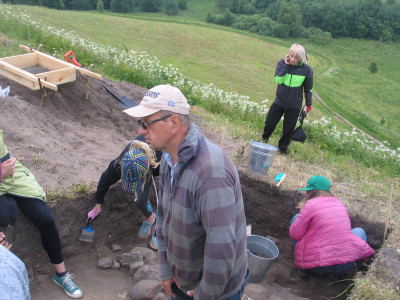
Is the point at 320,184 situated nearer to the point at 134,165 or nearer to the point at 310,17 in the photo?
the point at 134,165

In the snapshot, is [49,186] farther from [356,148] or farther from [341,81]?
[341,81]

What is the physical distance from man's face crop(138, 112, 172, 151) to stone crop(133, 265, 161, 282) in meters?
2.29

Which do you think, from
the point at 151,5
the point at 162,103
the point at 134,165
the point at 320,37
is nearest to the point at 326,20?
the point at 320,37

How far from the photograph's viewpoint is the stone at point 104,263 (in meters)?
4.05

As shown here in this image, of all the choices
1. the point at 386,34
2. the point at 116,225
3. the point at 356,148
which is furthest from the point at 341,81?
the point at 116,225

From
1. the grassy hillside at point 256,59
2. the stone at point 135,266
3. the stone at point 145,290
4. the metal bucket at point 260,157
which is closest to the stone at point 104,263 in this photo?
the stone at point 135,266

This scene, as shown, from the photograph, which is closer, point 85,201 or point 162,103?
point 162,103

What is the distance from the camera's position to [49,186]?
13.4ft

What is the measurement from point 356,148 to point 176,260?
22.0ft

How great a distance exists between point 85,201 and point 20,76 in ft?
9.02

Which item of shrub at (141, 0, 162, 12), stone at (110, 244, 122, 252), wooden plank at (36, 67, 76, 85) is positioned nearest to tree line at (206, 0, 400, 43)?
shrub at (141, 0, 162, 12)

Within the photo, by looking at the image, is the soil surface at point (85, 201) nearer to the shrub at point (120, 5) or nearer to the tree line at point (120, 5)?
the tree line at point (120, 5)

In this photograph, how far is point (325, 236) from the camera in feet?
12.6

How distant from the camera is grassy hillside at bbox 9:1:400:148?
70.3 ft
